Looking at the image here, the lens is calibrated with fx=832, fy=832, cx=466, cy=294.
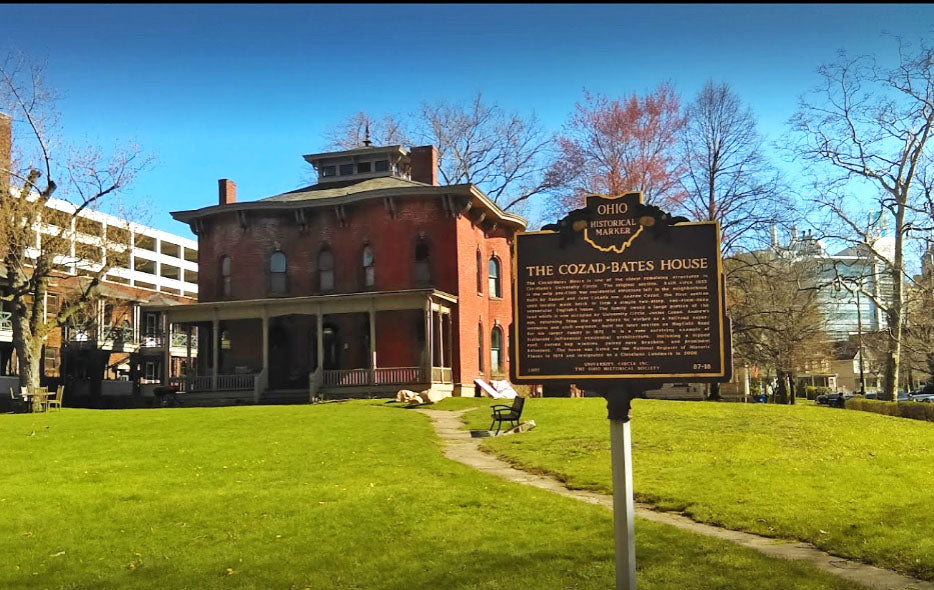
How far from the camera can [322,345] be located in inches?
1335

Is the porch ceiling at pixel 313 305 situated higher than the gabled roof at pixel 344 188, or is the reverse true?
the gabled roof at pixel 344 188

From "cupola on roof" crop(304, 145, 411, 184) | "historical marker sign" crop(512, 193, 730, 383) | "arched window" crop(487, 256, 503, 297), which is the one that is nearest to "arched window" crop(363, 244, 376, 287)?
"arched window" crop(487, 256, 503, 297)

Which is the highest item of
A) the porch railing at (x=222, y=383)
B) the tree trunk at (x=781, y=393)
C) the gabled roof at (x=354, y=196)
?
the gabled roof at (x=354, y=196)

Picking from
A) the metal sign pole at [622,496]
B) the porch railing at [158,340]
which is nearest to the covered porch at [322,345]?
the porch railing at [158,340]

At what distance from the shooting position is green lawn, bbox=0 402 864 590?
25.7ft

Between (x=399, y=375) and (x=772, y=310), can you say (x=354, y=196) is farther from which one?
(x=772, y=310)

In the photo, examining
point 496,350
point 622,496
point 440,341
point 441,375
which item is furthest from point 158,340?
point 622,496

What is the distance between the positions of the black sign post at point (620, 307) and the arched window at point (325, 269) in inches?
1203

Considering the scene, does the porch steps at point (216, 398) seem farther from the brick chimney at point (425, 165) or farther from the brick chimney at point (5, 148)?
the brick chimney at point (425, 165)

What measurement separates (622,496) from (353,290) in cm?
3032

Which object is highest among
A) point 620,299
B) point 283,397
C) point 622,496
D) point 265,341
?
point 620,299

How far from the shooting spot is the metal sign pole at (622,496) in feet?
21.9

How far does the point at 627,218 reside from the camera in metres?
7.24

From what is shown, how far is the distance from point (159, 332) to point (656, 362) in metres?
51.4
